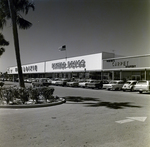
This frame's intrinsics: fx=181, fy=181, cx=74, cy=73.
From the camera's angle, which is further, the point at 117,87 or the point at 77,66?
the point at 77,66

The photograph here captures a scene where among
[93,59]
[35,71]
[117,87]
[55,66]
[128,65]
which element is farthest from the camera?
[35,71]

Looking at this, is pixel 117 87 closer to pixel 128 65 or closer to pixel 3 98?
pixel 128 65

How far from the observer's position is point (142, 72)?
30.6 meters

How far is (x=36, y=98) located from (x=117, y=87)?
16847 mm

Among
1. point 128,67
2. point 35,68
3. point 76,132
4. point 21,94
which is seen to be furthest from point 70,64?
point 76,132

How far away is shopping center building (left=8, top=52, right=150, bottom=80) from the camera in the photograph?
95.6 feet

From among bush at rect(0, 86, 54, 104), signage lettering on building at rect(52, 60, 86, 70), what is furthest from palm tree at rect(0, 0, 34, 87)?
signage lettering on building at rect(52, 60, 86, 70)

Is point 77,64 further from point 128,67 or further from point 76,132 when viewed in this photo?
point 76,132

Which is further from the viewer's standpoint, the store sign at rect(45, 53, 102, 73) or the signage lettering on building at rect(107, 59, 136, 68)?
the store sign at rect(45, 53, 102, 73)

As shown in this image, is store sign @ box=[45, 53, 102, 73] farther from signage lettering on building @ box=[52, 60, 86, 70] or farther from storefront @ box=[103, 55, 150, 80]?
storefront @ box=[103, 55, 150, 80]

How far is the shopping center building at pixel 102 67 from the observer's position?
95.6 feet

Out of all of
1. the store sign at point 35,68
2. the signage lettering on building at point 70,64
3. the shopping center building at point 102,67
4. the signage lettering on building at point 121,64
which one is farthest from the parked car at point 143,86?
the store sign at point 35,68

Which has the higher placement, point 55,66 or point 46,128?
point 55,66

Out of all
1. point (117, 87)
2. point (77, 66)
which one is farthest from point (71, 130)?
point (77, 66)
